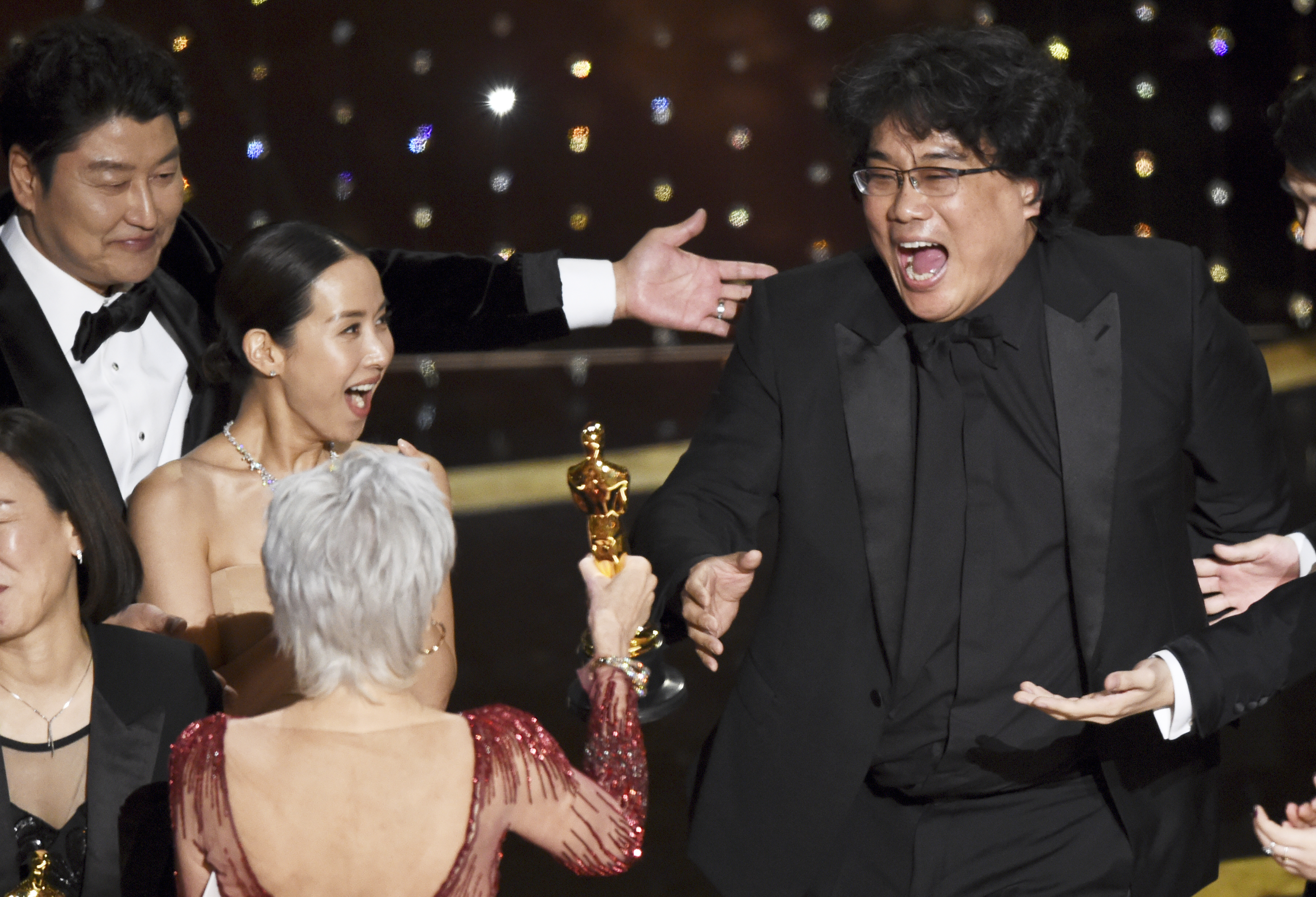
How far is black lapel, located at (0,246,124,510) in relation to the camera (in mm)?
A: 2566

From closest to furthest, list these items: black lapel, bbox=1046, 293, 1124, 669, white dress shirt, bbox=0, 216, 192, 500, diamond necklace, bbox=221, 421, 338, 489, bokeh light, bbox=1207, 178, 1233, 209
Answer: black lapel, bbox=1046, 293, 1124, 669 → diamond necklace, bbox=221, 421, 338, 489 → white dress shirt, bbox=0, 216, 192, 500 → bokeh light, bbox=1207, 178, 1233, 209

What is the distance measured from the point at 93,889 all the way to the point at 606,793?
0.77 meters

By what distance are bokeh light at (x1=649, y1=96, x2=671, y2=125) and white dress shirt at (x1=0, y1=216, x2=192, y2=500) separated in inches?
255

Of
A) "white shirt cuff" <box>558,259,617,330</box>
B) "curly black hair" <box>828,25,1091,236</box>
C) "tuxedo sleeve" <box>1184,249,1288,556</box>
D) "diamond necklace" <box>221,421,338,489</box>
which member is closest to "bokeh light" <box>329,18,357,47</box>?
"white shirt cuff" <box>558,259,617,330</box>

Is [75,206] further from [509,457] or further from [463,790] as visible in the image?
[509,457]

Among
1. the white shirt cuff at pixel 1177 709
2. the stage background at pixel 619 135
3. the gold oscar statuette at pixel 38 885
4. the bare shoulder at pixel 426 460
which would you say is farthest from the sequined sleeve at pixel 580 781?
the stage background at pixel 619 135

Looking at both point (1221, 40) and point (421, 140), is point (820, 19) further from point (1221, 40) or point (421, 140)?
→ point (421, 140)

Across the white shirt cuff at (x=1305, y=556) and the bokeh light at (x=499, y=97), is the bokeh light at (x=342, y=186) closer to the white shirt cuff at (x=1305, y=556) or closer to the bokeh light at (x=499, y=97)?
the bokeh light at (x=499, y=97)

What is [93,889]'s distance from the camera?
2.06 metres

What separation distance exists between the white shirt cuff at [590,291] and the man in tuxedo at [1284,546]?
1300 millimetres

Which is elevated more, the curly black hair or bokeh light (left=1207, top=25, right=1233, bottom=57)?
bokeh light (left=1207, top=25, right=1233, bottom=57)

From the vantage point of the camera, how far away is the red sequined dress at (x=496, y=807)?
1764mm

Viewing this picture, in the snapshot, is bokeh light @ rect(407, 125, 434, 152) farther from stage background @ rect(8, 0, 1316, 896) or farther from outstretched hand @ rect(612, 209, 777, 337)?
outstretched hand @ rect(612, 209, 777, 337)

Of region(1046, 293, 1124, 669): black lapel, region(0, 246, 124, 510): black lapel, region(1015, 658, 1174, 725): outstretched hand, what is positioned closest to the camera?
region(1015, 658, 1174, 725): outstretched hand
